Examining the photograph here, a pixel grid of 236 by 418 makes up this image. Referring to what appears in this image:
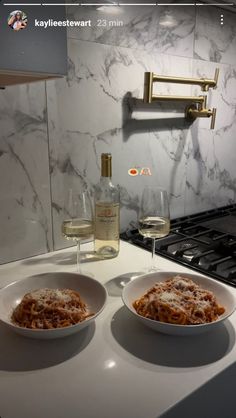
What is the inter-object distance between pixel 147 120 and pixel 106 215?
0.41m

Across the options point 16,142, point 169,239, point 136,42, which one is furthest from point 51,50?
point 169,239

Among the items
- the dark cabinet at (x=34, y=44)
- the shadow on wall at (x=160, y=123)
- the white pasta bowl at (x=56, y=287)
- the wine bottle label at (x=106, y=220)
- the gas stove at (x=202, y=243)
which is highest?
the dark cabinet at (x=34, y=44)

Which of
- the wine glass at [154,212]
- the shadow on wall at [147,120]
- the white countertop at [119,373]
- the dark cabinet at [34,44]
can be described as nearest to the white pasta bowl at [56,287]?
the white countertop at [119,373]

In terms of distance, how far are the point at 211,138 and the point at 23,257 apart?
89 centimetres

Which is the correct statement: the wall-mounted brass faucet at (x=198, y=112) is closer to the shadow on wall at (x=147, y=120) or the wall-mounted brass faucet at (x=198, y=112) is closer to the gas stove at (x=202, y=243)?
the shadow on wall at (x=147, y=120)

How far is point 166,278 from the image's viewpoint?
743mm

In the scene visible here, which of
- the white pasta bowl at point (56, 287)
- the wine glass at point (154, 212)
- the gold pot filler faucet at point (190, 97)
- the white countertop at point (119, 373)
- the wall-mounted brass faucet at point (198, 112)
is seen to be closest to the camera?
the white countertop at point (119, 373)

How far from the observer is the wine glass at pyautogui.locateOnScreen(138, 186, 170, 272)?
828mm

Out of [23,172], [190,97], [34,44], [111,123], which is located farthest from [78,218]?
[190,97]

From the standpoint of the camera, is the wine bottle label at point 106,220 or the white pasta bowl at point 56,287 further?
the wine bottle label at point 106,220

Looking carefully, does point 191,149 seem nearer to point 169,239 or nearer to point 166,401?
point 169,239

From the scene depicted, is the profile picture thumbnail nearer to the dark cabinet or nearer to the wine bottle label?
the dark cabinet

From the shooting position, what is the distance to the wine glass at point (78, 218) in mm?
846

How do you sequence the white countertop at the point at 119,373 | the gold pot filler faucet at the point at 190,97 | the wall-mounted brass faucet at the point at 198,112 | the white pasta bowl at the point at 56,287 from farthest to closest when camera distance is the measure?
the wall-mounted brass faucet at the point at 198,112, the gold pot filler faucet at the point at 190,97, the white pasta bowl at the point at 56,287, the white countertop at the point at 119,373
